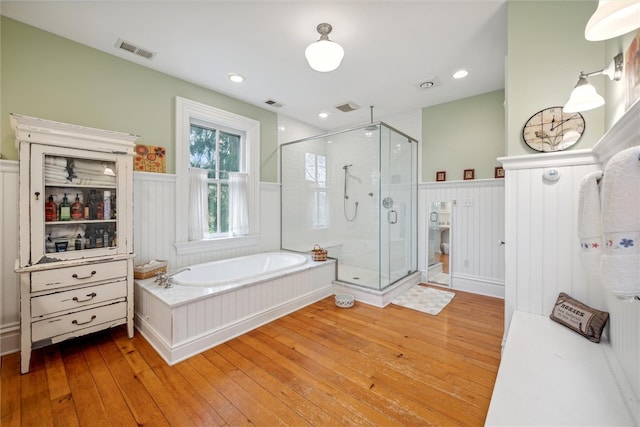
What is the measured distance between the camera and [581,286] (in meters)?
1.70

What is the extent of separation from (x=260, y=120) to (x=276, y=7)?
1938 mm

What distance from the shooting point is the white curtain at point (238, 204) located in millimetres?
3408

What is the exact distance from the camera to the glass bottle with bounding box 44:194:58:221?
1.89 meters

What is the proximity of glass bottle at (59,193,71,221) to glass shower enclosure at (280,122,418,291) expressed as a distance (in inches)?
96.4

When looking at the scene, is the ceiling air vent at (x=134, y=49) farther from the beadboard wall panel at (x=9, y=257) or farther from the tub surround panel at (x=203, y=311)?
the tub surround panel at (x=203, y=311)

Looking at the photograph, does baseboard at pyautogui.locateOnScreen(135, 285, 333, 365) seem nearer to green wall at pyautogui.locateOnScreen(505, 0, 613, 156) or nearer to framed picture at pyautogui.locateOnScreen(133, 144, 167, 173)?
framed picture at pyautogui.locateOnScreen(133, 144, 167, 173)

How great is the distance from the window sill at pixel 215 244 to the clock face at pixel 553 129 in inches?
124

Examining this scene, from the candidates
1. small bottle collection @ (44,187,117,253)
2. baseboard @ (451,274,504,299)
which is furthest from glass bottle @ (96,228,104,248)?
baseboard @ (451,274,504,299)

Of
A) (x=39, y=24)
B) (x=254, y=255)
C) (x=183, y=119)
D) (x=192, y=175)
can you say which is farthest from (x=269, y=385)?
(x=39, y=24)

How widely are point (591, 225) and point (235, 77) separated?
3175 millimetres

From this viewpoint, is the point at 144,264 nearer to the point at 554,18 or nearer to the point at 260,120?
the point at 260,120

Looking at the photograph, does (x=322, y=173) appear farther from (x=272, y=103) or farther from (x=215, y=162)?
(x=215, y=162)

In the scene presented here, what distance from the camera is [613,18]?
953mm

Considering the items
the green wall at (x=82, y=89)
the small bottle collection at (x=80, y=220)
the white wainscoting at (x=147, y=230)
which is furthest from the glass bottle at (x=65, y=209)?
the green wall at (x=82, y=89)
